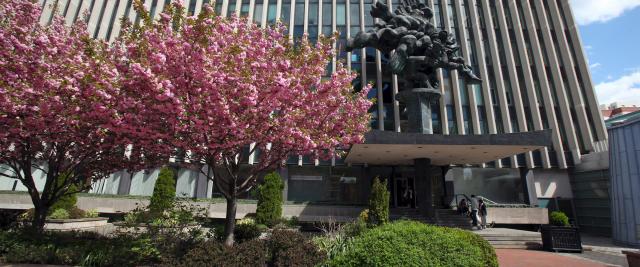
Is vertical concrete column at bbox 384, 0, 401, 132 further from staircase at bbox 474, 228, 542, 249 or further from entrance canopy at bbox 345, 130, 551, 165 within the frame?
staircase at bbox 474, 228, 542, 249

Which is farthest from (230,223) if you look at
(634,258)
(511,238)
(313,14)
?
(313,14)

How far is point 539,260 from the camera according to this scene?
12.0m

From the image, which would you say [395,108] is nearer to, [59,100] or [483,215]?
[483,215]

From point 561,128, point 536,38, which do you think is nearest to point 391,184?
point 561,128

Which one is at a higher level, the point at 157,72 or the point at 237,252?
the point at 157,72

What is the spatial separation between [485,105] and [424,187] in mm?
12847

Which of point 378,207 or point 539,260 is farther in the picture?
point 378,207

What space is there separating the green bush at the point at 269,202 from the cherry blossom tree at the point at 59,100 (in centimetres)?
997

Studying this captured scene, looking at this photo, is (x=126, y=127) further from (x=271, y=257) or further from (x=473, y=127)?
(x=473, y=127)

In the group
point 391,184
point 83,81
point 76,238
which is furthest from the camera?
point 391,184

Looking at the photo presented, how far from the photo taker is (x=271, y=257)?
319 inches

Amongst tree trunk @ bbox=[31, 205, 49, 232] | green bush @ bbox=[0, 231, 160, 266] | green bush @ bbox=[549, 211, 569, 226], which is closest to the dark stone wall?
green bush @ bbox=[549, 211, 569, 226]

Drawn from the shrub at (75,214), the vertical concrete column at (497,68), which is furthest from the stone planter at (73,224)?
the vertical concrete column at (497,68)

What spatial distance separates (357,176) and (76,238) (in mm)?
20769
